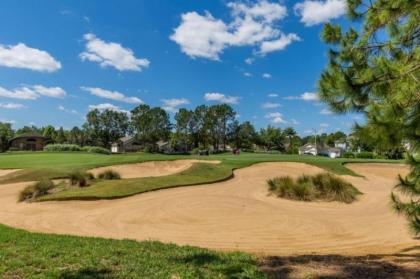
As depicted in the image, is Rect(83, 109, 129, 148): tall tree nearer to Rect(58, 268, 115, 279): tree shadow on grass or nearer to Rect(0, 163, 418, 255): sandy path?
Rect(0, 163, 418, 255): sandy path

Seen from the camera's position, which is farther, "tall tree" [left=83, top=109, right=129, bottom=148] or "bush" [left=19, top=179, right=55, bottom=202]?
"tall tree" [left=83, top=109, right=129, bottom=148]

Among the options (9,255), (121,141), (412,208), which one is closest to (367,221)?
(412,208)

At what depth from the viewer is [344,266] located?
16.3ft

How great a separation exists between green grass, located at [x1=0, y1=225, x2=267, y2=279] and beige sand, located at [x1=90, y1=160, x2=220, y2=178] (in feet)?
47.0

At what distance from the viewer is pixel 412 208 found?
5723 millimetres

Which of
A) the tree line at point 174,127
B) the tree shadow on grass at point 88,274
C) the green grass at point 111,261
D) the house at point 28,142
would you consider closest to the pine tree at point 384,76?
the green grass at point 111,261

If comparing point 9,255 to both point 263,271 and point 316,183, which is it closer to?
point 263,271

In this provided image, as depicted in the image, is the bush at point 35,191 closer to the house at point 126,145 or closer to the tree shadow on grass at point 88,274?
the tree shadow on grass at point 88,274

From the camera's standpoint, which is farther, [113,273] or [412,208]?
[412,208]

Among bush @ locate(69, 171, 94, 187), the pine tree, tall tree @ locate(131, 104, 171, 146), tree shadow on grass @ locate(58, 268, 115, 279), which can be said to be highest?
tall tree @ locate(131, 104, 171, 146)

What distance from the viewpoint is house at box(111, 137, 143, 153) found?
259ft

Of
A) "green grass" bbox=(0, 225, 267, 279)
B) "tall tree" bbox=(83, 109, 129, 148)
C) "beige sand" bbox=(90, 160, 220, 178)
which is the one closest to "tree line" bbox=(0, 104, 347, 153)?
"tall tree" bbox=(83, 109, 129, 148)

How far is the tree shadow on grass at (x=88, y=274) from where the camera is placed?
4.33m

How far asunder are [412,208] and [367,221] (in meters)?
4.71
